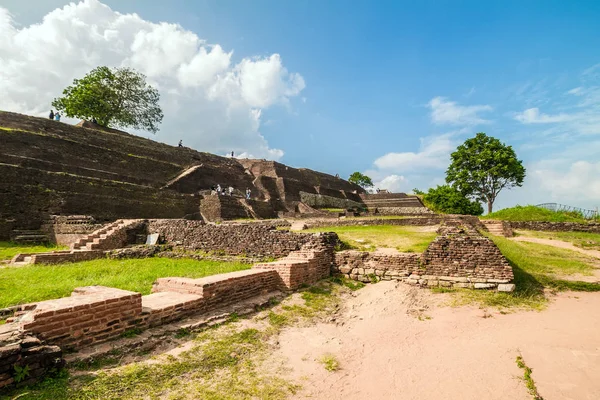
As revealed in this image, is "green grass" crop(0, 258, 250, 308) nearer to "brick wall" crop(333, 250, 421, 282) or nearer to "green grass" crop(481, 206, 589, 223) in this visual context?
"brick wall" crop(333, 250, 421, 282)

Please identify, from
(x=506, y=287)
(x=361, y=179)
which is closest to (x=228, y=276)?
(x=506, y=287)

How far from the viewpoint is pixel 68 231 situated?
14203 millimetres

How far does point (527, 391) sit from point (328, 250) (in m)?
5.79

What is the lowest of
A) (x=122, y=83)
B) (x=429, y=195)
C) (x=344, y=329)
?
(x=344, y=329)

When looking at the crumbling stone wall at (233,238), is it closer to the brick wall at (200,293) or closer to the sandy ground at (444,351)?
the brick wall at (200,293)

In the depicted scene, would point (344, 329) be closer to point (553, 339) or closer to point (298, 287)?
point (298, 287)

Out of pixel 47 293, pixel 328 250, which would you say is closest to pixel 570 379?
pixel 328 250

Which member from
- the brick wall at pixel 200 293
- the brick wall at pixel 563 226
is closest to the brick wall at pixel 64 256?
the brick wall at pixel 200 293

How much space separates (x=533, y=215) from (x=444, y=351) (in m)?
22.4

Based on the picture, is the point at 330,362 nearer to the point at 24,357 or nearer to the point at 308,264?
the point at 24,357

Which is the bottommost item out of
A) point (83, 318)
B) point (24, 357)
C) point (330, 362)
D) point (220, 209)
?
point (330, 362)

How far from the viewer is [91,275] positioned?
828 cm

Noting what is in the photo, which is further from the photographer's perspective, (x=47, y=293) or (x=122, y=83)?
(x=122, y=83)

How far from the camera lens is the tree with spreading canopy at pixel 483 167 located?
31688 millimetres
